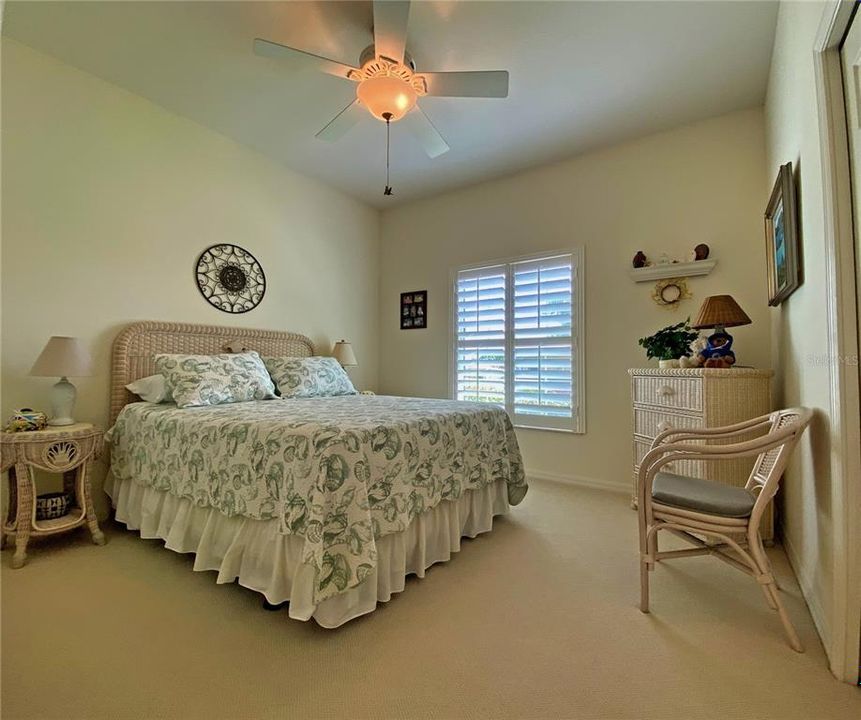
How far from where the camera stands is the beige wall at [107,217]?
7.55ft

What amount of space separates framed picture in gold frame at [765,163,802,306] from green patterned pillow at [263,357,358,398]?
9.60 ft

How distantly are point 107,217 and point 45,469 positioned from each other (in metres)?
1.62

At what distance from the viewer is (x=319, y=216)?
4.08 metres

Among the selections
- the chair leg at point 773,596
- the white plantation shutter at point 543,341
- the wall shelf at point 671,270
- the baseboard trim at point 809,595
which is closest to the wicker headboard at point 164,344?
the white plantation shutter at point 543,341

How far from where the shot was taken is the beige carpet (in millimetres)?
1199

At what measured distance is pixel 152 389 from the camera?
2.57 meters

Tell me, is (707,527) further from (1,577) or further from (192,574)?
(1,577)

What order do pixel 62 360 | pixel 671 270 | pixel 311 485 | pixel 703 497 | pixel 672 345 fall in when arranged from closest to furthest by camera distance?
pixel 311 485 < pixel 703 497 < pixel 62 360 < pixel 672 345 < pixel 671 270

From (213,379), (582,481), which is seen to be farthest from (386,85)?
(582,481)

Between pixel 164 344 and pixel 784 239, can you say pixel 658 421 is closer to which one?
pixel 784 239

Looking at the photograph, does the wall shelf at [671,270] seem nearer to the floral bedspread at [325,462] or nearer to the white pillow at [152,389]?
the floral bedspread at [325,462]

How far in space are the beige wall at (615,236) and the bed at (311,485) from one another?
3.72 ft

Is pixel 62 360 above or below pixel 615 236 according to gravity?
below

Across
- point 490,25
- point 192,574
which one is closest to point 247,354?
point 192,574
